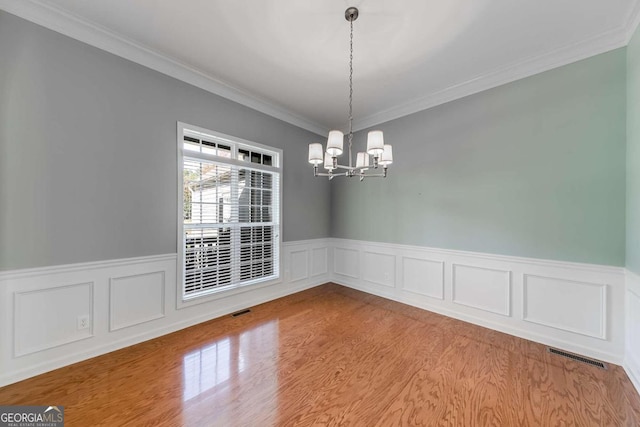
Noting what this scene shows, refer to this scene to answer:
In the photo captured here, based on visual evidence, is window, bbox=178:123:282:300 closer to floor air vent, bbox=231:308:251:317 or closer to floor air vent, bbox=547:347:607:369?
floor air vent, bbox=231:308:251:317

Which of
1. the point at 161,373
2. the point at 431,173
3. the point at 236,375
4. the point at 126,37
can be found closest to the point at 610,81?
the point at 431,173

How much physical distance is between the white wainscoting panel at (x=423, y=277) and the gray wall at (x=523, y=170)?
0.29 metres

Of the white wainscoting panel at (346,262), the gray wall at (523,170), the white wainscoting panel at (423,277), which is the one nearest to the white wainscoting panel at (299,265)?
the white wainscoting panel at (346,262)

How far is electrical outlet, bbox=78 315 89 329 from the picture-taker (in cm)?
223

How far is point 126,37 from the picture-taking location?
2410mm

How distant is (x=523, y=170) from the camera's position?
277cm

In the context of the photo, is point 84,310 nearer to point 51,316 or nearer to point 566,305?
point 51,316

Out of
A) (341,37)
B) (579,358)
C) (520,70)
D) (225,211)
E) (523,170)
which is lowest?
(579,358)

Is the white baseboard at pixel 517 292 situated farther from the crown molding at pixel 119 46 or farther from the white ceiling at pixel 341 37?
the crown molding at pixel 119 46

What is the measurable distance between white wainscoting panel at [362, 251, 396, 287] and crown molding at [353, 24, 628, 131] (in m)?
2.32

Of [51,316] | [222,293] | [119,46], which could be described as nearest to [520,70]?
[119,46]

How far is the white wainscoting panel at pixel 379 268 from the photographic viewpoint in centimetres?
393

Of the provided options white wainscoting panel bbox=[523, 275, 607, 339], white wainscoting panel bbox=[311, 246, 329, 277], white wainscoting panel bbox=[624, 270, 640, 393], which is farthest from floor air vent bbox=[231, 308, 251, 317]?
white wainscoting panel bbox=[624, 270, 640, 393]

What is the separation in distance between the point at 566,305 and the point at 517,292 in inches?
15.7
